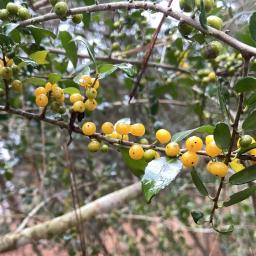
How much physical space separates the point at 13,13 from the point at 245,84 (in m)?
0.62

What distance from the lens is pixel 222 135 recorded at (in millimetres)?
836

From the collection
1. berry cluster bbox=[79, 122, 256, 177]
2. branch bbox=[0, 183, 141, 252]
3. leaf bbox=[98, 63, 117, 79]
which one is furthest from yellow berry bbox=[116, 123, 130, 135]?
branch bbox=[0, 183, 141, 252]

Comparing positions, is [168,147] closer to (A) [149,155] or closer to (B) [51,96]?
(A) [149,155]

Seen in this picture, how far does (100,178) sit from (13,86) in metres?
1.58

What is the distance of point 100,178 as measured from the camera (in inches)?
104

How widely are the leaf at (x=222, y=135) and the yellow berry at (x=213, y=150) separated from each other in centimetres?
2

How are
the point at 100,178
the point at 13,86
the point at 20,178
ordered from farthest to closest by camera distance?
the point at 20,178 → the point at 100,178 → the point at 13,86

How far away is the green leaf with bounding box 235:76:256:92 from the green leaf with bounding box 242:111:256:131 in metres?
0.07

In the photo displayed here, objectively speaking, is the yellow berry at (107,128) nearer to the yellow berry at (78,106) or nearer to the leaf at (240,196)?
the yellow berry at (78,106)

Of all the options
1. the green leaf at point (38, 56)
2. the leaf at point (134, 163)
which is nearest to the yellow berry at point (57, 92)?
the green leaf at point (38, 56)

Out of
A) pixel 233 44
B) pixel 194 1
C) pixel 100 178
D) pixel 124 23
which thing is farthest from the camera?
pixel 100 178

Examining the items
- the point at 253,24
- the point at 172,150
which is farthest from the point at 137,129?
the point at 253,24

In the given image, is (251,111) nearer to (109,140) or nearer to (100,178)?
(109,140)

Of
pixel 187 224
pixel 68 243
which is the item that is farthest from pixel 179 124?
pixel 68 243
